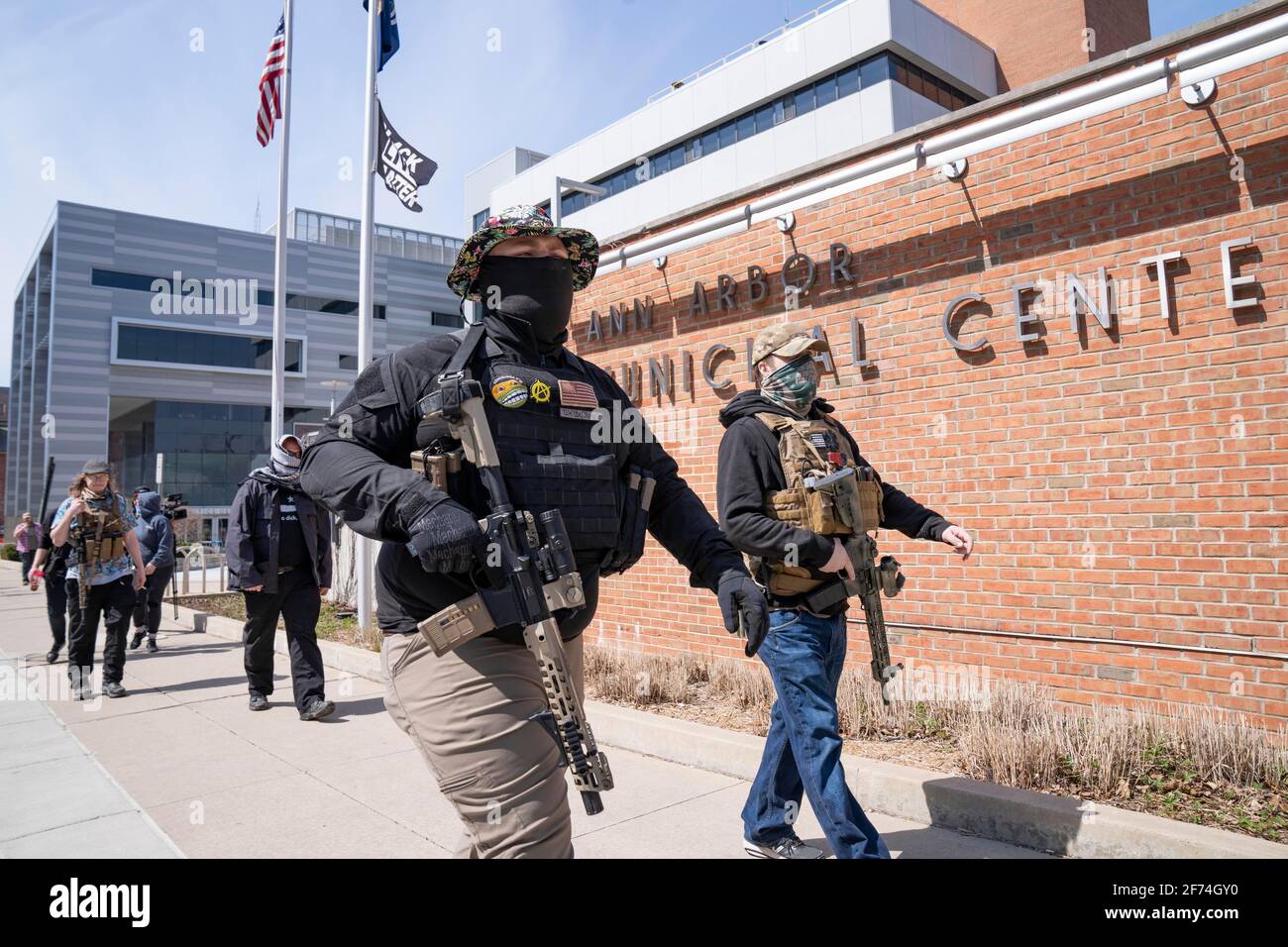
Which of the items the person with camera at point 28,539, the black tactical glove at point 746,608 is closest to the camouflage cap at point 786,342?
the black tactical glove at point 746,608

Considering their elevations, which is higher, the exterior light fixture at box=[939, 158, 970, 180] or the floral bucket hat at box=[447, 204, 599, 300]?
the exterior light fixture at box=[939, 158, 970, 180]

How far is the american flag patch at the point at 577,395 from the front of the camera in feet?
7.95

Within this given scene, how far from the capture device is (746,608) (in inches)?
95.0

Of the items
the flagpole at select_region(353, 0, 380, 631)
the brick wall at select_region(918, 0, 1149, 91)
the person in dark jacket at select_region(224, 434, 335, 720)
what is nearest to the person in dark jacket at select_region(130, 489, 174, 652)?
the flagpole at select_region(353, 0, 380, 631)

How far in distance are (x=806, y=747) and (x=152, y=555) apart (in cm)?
921

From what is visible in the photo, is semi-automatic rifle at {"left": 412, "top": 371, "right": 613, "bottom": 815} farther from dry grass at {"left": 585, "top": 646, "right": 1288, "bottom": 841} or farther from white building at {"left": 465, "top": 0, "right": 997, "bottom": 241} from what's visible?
white building at {"left": 465, "top": 0, "right": 997, "bottom": 241}

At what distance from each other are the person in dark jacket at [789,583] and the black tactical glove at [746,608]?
53 cm

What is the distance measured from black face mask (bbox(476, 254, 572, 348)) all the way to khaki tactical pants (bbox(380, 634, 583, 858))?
3.16ft

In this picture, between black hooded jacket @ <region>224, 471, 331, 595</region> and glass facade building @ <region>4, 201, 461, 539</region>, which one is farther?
glass facade building @ <region>4, 201, 461, 539</region>

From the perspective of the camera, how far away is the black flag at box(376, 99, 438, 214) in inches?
392

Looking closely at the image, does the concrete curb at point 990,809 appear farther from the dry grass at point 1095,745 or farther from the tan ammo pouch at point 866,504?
the tan ammo pouch at point 866,504

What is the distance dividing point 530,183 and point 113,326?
21516mm
